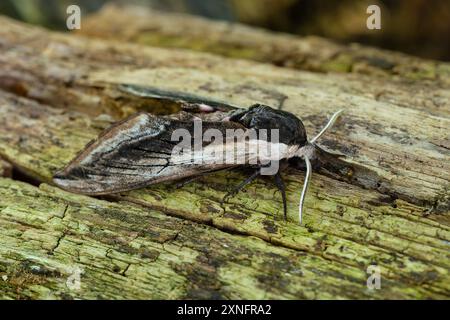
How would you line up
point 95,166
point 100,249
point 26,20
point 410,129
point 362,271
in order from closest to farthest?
point 362,271 → point 100,249 → point 95,166 → point 410,129 → point 26,20

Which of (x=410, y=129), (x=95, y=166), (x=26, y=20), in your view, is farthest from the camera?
(x=26, y=20)

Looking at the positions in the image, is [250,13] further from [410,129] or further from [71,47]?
[410,129]

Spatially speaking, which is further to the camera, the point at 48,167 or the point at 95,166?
the point at 48,167

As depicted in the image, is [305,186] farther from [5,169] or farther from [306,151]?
[5,169]

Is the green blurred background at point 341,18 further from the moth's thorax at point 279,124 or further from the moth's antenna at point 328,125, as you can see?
the moth's thorax at point 279,124

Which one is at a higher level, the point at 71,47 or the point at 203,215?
the point at 71,47

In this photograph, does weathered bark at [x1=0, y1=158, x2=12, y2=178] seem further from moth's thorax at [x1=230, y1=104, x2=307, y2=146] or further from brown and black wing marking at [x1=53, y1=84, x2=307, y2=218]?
moth's thorax at [x1=230, y1=104, x2=307, y2=146]
